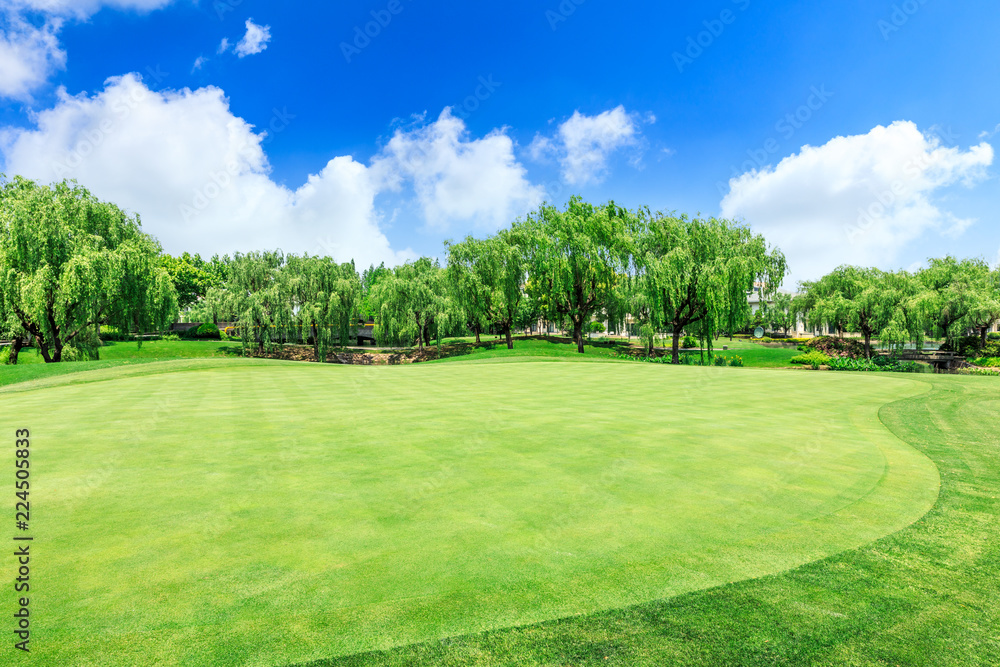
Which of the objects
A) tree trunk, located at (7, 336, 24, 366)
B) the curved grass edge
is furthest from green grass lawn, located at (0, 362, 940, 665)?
tree trunk, located at (7, 336, 24, 366)

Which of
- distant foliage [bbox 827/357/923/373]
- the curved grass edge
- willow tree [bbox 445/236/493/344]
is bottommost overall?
distant foliage [bbox 827/357/923/373]

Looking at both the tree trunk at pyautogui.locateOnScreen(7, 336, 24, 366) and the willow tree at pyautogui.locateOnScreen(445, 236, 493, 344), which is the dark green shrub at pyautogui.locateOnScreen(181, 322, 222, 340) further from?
the willow tree at pyautogui.locateOnScreen(445, 236, 493, 344)

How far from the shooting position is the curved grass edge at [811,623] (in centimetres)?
320

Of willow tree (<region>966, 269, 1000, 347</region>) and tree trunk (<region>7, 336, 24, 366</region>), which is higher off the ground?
willow tree (<region>966, 269, 1000, 347</region>)

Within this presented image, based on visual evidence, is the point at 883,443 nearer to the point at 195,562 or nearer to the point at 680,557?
the point at 680,557

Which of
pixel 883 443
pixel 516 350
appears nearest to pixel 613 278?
pixel 516 350

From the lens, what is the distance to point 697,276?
123 ft

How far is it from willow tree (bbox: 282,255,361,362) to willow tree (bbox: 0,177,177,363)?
11.7m

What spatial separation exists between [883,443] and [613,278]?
3889 cm

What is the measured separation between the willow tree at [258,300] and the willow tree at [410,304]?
8574 millimetres

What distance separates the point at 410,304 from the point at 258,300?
14.2m

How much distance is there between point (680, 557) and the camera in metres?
4.63

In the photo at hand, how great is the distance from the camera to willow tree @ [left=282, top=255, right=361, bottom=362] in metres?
45.1

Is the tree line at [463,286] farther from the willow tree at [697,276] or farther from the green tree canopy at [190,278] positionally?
the green tree canopy at [190,278]
